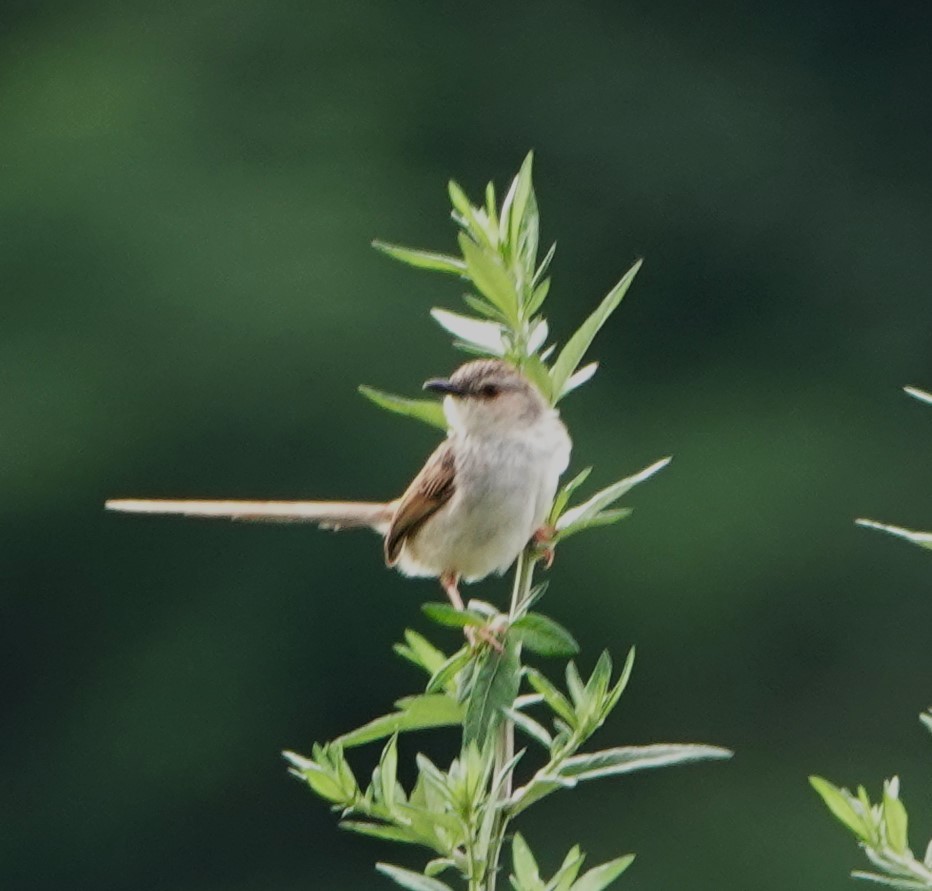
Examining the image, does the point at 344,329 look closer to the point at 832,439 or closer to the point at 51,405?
the point at 51,405

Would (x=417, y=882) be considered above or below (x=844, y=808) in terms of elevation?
below

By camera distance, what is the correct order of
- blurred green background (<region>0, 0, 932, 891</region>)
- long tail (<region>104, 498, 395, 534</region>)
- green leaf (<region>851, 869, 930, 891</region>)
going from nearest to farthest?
green leaf (<region>851, 869, 930, 891</region>), long tail (<region>104, 498, 395, 534</region>), blurred green background (<region>0, 0, 932, 891</region>)

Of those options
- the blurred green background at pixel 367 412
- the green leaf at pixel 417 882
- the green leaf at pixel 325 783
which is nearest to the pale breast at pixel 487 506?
the green leaf at pixel 325 783

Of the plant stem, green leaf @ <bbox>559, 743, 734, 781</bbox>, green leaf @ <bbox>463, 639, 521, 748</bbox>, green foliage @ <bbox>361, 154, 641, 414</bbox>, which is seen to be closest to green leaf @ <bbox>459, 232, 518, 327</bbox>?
green foliage @ <bbox>361, 154, 641, 414</bbox>

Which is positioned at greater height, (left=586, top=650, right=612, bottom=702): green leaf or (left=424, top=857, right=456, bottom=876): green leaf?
(left=586, top=650, right=612, bottom=702): green leaf

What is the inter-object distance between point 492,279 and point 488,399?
198 cm

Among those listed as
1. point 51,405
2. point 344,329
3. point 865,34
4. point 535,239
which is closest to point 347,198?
point 344,329

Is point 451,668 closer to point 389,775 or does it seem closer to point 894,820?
point 389,775

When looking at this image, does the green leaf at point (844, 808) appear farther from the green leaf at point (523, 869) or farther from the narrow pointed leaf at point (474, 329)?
the narrow pointed leaf at point (474, 329)

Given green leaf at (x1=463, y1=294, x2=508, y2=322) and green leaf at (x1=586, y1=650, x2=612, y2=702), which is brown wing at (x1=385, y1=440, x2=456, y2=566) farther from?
green leaf at (x1=586, y1=650, x2=612, y2=702)

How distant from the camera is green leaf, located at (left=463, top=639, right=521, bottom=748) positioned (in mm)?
1896

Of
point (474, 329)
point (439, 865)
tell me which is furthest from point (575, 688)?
point (474, 329)

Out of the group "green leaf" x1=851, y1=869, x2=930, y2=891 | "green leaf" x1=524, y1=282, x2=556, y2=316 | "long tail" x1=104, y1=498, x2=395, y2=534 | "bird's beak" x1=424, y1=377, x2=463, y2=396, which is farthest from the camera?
"bird's beak" x1=424, y1=377, x2=463, y2=396

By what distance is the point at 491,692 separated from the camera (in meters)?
1.93
